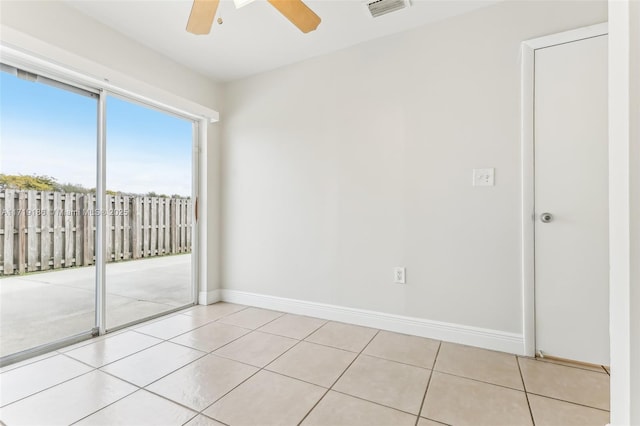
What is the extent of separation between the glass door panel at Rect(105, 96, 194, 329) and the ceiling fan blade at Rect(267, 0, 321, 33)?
1799 mm

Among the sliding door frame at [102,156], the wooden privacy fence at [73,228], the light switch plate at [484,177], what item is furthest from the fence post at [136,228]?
the light switch plate at [484,177]

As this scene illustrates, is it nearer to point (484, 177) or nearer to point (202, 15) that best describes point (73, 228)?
point (202, 15)

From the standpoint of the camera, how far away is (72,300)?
2365 mm

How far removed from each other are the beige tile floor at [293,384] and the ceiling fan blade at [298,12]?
211 cm

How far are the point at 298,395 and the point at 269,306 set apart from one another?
1.52m

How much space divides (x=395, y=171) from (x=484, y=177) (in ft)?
2.18

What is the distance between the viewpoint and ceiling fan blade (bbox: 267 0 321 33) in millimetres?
1587

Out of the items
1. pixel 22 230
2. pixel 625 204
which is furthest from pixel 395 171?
pixel 22 230

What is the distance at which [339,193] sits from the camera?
8.97 ft

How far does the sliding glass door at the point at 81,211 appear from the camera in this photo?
2008 mm

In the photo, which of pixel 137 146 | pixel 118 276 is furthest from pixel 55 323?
pixel 137 146

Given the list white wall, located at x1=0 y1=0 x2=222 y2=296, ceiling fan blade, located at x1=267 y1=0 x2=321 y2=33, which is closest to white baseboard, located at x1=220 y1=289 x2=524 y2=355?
white wall, located at x1=0 y1=0 x2=222 y2=296

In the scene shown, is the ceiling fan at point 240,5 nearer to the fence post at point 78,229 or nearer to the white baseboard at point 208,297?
the fence post at point 78,229

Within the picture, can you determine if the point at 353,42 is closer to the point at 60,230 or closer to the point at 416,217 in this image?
the point at 416,217
